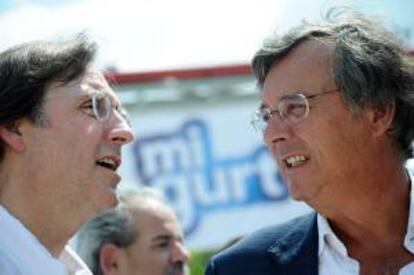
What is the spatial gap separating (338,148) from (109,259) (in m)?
1.97

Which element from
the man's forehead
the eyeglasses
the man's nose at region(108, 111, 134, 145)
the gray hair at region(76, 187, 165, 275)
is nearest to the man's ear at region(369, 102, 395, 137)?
the eyeglasses

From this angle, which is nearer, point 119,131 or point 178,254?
point 119,131

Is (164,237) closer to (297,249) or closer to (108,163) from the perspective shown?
(108,163)

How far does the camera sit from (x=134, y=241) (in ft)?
19.3

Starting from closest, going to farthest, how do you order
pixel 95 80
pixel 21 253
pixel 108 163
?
pixel 21 253
pixel 108 163
pixel 95 80

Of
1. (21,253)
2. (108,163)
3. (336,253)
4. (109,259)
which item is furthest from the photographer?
(109,259)

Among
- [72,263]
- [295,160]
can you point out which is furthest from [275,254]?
[72,263]

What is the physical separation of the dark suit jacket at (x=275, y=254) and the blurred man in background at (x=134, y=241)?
160 cm

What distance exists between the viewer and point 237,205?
1010 cm

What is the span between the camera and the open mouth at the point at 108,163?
4.23 metres

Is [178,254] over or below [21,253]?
below

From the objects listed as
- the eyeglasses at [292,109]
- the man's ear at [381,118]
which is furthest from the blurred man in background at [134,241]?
the man's ear at [381,118]

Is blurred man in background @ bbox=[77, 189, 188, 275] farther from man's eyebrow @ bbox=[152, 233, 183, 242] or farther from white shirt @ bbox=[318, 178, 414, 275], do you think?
white shirt @ bbox=[318, 178, 414, 275]

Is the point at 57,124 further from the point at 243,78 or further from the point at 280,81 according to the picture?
the point at 243,78
